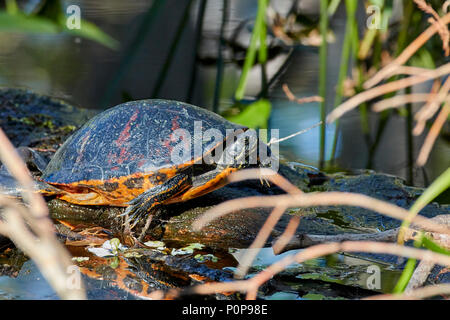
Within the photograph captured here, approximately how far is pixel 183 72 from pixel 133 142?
409 centimetres

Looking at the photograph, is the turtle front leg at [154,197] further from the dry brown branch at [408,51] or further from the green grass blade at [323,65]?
the green grass blade at [323,65]

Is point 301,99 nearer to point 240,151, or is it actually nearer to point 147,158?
point 240,151

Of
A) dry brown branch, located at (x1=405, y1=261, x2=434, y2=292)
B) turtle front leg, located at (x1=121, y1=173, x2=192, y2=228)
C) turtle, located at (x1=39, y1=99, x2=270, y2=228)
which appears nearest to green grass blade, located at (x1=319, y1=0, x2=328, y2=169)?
turtle, located at (x1=39, y1=99, x2=270, y2=228)

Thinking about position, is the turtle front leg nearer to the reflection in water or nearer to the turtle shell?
the turtle shell

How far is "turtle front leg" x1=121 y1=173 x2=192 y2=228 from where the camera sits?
8.93 ft

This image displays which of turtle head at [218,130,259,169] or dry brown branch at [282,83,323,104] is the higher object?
dry brown branch at [282,83,323,104]

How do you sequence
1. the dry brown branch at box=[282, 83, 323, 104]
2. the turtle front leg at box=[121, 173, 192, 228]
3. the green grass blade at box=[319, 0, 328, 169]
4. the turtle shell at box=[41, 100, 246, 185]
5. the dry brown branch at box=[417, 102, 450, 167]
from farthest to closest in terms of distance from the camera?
the green grass blade at box=[319, 0, 328, 169] → the turtle shell at box=[41, 100, 246, 185] → the turtle front leg at box=[121, 173, 192, 228] → the dry brown branch at box=[282, 83, 323, 104] → the dry brown branch at box=[417, 102, 450, 167]

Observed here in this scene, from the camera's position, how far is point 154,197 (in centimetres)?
273

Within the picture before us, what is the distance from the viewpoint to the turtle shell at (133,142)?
2824mm

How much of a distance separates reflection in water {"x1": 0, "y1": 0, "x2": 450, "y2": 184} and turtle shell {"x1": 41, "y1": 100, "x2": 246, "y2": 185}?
1.76 metres

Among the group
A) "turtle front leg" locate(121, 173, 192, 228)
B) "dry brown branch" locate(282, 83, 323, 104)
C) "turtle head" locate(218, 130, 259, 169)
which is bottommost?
"turtle front leg" locate(121, 173, 192, 228)

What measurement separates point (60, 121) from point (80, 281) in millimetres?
2746

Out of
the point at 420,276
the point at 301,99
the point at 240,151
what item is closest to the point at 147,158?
the point at 240,151

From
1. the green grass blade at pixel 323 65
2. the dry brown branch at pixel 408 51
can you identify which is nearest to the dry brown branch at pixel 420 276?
the dry brown branch at pixel 408 51
